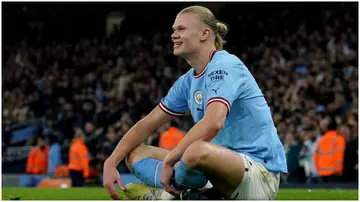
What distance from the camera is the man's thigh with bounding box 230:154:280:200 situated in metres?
5.15

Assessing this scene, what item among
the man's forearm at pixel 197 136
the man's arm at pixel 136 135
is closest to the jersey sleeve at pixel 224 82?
the man's forearm at pixel 197 136

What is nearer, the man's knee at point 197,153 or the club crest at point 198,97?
the man's knee at point 197,153

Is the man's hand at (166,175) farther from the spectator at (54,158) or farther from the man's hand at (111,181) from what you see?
the spectator at (54,158)

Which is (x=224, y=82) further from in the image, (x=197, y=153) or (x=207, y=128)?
(x=197, y=153)

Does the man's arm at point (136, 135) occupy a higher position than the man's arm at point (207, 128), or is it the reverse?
the man's arm at point (207, 128)

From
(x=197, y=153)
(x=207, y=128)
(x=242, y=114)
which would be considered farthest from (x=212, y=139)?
(x=197, y=153)

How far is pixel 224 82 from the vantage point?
5180 millimetres

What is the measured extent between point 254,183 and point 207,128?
0.50m

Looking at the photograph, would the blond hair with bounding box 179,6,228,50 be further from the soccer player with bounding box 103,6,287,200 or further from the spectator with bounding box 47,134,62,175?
the spectator with bounding box 47,134,62,175

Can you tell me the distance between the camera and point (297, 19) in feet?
74.3

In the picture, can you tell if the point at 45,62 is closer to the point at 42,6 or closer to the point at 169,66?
the point at 42,6

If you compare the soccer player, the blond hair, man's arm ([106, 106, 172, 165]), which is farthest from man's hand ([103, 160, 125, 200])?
the blond hair

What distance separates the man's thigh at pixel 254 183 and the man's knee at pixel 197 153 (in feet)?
1.20

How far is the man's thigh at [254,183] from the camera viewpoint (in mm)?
5152
